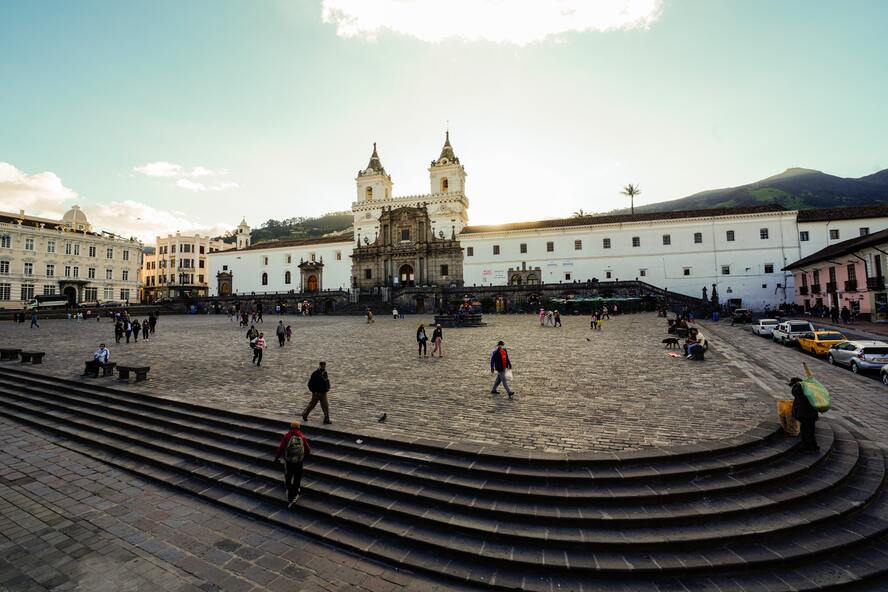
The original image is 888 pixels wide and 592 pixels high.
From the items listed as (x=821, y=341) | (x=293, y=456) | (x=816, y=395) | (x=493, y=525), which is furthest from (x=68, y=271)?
(x=821, y=341)

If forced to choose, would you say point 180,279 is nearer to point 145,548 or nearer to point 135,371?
point 135,371

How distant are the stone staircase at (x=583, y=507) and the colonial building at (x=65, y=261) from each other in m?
61.0

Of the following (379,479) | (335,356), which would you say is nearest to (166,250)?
(335,356)

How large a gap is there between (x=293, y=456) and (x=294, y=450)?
113 millimetres

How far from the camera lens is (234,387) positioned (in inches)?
438

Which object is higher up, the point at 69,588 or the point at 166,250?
the point at 166,250

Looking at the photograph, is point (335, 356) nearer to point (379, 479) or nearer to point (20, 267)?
point (379, 479)

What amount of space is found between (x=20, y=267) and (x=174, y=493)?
206ft

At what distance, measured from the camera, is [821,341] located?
16.8 meters

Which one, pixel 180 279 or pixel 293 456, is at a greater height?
pixel 180 279

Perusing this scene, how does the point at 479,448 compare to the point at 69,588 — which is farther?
the point at 479,448

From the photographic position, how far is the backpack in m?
5.85

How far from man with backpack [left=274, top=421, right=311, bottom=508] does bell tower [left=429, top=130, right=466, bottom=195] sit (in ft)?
186

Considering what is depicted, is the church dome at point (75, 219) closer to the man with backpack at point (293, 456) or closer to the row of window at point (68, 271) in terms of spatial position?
the row of window at point (68, 271)
